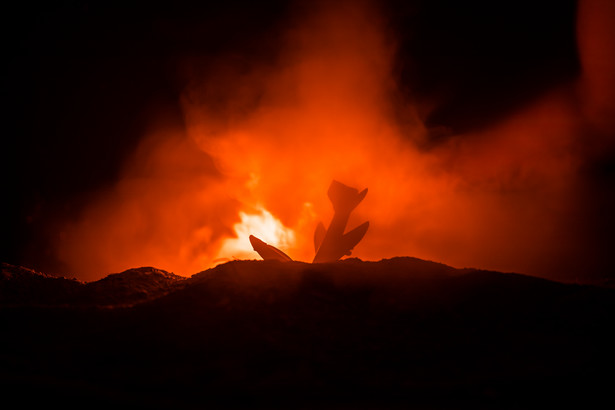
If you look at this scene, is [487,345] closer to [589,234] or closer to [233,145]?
[589,234]

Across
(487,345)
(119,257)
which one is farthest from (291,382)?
(119,257)

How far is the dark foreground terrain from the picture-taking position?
260 cm

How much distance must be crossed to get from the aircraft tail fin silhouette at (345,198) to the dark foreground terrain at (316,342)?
2671 millimetres

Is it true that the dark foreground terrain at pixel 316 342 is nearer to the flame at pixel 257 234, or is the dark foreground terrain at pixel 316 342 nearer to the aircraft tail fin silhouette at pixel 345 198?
the aircraft tail fin silhouette at pixel 345 198

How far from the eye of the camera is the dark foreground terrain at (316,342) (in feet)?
8.52

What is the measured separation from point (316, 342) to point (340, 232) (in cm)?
428

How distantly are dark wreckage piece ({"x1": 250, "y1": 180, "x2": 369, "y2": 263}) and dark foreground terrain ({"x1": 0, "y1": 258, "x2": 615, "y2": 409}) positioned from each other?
6.74 feet

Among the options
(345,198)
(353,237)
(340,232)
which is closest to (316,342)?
(353,237)

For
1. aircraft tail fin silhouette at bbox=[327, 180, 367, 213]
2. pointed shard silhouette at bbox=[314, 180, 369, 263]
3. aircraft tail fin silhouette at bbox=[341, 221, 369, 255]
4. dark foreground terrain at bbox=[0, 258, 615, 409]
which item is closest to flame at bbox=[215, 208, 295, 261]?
pointed shard silhouette at bbox=[314, 180, 369, 263]

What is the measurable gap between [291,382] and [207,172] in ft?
31.0

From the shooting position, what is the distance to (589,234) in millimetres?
9625

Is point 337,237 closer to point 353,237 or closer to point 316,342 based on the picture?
point 353,237

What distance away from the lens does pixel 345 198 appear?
25.3ft

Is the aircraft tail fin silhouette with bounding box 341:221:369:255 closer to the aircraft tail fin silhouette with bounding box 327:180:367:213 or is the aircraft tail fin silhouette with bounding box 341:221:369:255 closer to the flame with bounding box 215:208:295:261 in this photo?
the aircraft tail fin silhouette with bounding box 327:180:367:213
